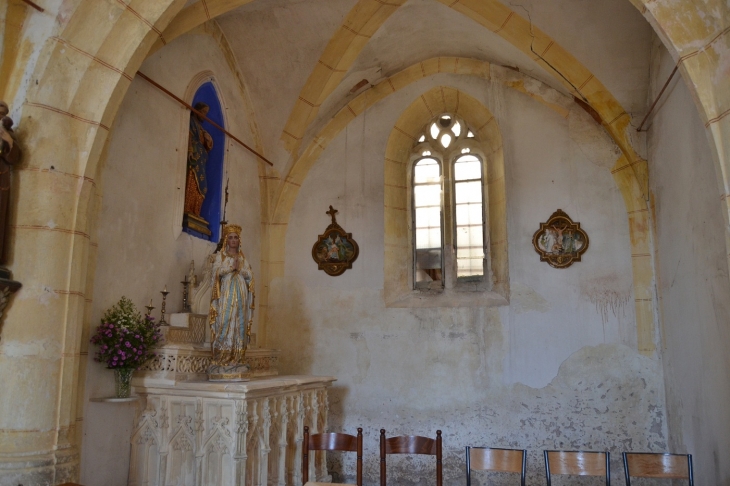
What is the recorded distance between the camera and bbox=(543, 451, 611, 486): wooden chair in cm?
464

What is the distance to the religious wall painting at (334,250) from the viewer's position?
8828 millimetres

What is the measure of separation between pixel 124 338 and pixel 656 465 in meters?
4.45

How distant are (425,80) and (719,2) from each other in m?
5.10

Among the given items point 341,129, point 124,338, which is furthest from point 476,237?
point 124,338

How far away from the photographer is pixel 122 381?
555cm

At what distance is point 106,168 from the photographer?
18.9ft

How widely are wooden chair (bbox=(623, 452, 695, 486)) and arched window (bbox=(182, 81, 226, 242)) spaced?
16.5 ft

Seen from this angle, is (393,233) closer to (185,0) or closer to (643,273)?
(643,273)

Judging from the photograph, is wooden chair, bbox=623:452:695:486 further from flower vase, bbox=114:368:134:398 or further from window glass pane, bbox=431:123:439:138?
window glass pane, bbox=431:123:439:138

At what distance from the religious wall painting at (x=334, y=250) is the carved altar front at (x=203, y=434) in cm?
285

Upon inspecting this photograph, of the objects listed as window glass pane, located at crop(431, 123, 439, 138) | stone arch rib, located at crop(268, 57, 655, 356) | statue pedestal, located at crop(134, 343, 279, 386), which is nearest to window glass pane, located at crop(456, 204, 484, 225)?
stone arch rib, located at crop(268, 57, 655, 356)

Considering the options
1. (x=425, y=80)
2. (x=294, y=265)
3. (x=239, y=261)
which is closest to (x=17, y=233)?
(x=239, y=261)

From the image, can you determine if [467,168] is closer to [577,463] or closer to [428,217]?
[428,217]

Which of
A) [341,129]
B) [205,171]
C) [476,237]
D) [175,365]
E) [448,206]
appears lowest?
[175,365]
